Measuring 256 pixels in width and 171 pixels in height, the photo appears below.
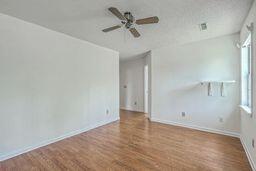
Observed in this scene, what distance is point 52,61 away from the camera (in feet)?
10.0

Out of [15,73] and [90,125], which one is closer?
[15,73]

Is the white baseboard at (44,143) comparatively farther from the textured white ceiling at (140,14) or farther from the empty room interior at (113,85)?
the textured white ceiling at (140,14)

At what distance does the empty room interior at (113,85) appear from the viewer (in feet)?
7.26

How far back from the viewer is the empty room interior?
2213 mm

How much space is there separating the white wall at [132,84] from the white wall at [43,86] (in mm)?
2550

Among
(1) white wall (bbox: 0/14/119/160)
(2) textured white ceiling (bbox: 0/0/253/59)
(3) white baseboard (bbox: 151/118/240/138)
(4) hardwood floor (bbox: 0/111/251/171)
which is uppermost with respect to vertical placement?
(2) textured white ceiling (bbox: 0/0/253/59)

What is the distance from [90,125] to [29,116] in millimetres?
1603

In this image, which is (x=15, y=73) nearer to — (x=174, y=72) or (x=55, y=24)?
(x=55, y=24)

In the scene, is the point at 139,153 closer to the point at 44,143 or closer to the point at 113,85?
the point at 44,143

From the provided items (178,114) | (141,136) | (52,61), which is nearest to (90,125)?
(141,136)

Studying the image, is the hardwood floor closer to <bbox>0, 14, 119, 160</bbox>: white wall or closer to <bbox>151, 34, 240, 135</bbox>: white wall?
<bbox>0, 14, 119, 160</bbox>: white wall

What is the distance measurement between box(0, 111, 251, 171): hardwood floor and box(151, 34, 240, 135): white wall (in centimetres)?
52

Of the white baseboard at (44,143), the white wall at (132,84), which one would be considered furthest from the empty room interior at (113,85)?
the white wall at (132,84)

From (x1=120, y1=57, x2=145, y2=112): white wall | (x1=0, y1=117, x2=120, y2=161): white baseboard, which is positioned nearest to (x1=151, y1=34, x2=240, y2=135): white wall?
(x1=120, y1=57, x2=145, y2=112): white wall
